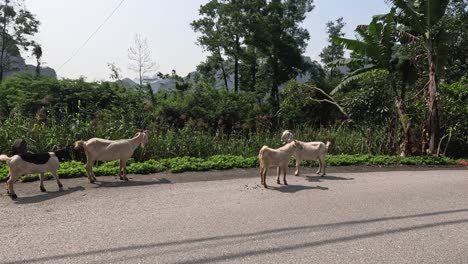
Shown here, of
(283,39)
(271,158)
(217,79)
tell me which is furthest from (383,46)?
(217,79)

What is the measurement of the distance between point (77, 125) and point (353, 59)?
12.4m

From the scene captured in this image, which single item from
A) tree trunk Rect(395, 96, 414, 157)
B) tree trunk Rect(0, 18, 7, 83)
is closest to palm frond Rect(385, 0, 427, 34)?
tree trunk Rect(395, 96, 414, 157)

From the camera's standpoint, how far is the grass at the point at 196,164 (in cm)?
826

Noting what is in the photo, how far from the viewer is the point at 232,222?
5402 mm

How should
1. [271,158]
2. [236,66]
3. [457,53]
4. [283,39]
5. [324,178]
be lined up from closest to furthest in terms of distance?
[271,158], [324,178], [457,53], [283,39], [236,66]

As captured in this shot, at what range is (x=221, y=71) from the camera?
36.5 m

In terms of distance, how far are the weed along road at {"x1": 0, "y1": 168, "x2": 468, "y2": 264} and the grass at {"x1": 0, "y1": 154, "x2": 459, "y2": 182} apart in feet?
1.53

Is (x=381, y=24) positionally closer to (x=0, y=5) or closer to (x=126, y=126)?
(x=126, y=126)

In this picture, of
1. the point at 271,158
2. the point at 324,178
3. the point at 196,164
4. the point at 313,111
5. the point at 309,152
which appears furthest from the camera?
the point at 313,111

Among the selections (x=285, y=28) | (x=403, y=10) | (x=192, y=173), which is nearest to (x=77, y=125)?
(x=192, y=173)

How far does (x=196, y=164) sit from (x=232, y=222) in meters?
4.24

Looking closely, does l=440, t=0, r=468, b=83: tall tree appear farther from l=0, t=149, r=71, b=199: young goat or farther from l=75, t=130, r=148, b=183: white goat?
l=0, t=149, r=71, b=199: young goat

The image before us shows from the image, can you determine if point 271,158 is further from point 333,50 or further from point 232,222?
point 333,50

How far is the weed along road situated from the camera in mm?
4277
